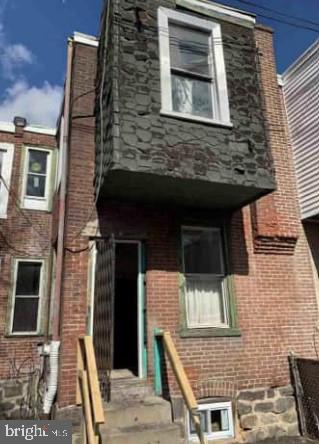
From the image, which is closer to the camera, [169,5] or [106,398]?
[106,398]

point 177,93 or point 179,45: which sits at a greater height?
point 179,45

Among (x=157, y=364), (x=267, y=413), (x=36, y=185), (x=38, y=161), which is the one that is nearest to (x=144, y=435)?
(x=157, y=364)

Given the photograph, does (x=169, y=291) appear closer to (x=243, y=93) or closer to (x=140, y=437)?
(x=140, y=437)

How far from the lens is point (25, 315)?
843 centimetres

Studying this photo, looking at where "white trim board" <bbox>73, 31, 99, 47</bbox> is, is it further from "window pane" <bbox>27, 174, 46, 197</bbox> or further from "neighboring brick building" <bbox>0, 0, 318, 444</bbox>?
"window pane" <bbox>27, 174, 46, 197</bbox>

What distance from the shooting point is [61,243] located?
18.8 feet

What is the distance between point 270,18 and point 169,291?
6.10 m

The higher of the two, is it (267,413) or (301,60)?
(301,60)

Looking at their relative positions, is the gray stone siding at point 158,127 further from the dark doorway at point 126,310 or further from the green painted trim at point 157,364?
the dark doorway at point 126,310

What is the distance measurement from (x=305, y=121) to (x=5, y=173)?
7.59 meters

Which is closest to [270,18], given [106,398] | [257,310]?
[257,310]

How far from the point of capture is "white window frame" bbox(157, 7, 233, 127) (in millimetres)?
5723

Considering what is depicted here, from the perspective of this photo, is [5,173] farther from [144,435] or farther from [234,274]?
[144,435]

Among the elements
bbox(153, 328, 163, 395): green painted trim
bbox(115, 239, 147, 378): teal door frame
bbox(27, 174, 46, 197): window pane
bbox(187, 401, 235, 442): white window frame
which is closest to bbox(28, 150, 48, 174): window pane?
bbox(27, 174, 46, 197): window pane
